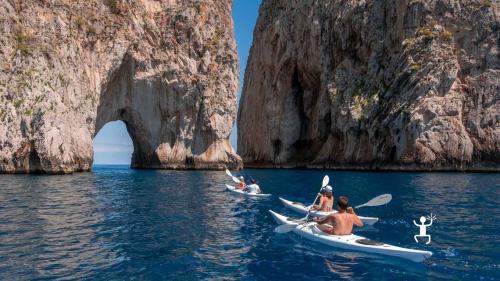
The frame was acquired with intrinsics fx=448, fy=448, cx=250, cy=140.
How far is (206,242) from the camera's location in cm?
1764

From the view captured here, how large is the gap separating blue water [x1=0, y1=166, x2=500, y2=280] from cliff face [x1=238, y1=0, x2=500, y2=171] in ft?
148

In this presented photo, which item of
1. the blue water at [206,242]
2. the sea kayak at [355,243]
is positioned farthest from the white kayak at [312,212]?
the sea kayak at [355,243]

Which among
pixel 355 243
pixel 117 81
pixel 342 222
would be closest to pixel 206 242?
pixel 342 222

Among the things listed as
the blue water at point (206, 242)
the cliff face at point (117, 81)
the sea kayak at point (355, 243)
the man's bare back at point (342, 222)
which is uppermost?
the cliff face at point (117, 81)

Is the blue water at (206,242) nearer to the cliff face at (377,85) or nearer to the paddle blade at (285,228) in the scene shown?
the paddle blade at (285,228)

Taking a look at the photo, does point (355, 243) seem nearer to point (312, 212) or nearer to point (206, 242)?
point (206, 242)

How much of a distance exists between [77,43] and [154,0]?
21.9m

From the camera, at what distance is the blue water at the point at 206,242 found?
532 inches

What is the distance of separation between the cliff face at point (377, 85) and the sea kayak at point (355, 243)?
58.3 metres

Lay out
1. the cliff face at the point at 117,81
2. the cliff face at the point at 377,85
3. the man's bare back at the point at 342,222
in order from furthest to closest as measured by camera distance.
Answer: the cliff face at the point at 377,85 → the cliff face at the point at 117,81 → the man's bare back at the point at 342,222

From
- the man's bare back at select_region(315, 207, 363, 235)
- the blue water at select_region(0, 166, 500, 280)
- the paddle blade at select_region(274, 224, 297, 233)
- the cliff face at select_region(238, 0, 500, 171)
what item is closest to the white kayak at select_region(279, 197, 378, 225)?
the blue water at select_region(0, 166, 500, 280)

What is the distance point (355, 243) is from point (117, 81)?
64.0m

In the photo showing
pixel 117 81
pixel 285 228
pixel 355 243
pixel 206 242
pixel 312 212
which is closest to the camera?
pixel 355 243

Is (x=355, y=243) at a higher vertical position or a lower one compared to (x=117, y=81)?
lower
